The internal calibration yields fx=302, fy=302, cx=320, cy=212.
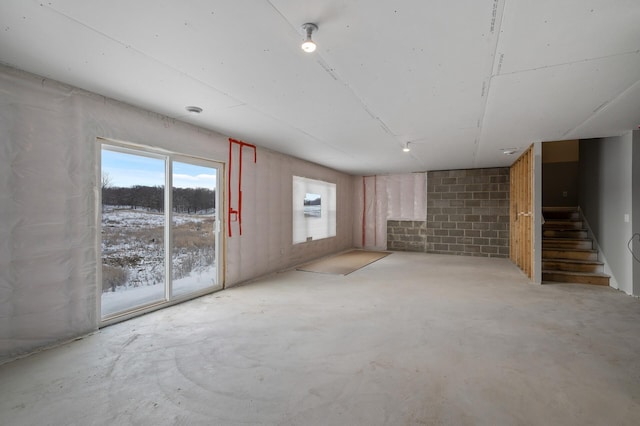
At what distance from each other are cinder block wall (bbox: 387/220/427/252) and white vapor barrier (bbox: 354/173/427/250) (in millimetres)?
128

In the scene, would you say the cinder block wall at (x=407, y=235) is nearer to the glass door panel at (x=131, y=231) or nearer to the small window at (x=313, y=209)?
the small window at (x=313, y=209)

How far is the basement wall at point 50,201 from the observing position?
2.39 metres

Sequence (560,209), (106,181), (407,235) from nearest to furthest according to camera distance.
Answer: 1. (106,181)
2. (560,209)
3. (407,235)

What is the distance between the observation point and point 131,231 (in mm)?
3523

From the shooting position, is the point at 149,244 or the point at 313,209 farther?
the point at 313,209

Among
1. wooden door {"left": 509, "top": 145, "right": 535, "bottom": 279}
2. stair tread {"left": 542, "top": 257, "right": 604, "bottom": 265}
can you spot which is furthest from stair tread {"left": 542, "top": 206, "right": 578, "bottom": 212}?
stair tread {"left": 542, "top": 257, "right": 604, "bottom": 265}

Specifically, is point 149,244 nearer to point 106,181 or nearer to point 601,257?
point 106,181

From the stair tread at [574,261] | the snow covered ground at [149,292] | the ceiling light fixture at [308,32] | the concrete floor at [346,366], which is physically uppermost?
the ceiling light fixture at [308,32]

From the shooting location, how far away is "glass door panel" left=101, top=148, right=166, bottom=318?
3.26 meters

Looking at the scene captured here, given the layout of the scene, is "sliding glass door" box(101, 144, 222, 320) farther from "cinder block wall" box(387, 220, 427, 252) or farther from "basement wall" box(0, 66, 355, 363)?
"cinder block wall" box(387, 220, 427, 252)

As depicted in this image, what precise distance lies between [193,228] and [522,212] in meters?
5.92

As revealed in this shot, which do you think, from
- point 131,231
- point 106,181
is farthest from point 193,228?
point 106,181

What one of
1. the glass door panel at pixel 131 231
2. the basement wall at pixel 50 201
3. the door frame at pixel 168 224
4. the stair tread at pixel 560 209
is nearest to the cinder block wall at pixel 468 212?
the stair tread at pixel 560 209

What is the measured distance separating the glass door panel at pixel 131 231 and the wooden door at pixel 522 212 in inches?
223
